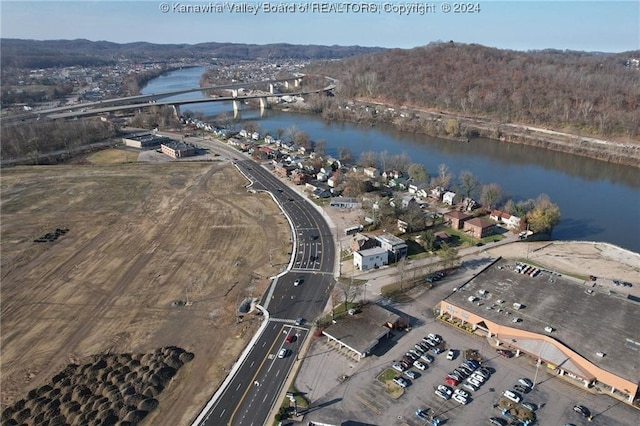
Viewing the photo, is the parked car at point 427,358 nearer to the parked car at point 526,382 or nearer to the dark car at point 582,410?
the parked car at point 526,382

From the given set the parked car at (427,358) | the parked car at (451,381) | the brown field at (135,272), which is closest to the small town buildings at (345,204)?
the brown field at (135,272)

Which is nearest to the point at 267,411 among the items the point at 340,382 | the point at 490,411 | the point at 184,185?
the point at 340,382

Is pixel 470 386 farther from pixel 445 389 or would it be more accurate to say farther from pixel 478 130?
pixel 478 130

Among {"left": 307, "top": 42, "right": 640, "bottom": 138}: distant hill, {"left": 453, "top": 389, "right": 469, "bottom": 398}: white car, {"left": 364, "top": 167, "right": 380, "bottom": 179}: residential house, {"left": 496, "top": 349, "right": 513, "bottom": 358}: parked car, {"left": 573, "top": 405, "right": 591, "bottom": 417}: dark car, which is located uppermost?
{"left": 307, "top": 42, "right": 640, "bottom": 138}: distant hill

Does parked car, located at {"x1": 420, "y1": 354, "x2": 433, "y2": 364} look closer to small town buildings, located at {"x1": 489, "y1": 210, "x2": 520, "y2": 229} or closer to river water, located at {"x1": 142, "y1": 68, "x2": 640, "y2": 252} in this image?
small town buildings, located at {"x1": 489, "y1": 210, "x2": 520, "y2": 229}

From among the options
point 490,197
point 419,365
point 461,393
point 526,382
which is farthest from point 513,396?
point 490,197

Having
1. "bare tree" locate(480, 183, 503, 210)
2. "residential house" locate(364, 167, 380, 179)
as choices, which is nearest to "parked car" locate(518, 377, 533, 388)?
"bare tree" locate(480, 183, 503, 210)
